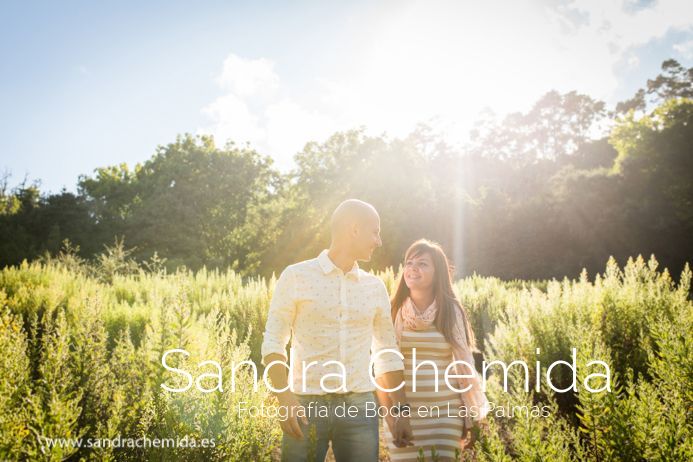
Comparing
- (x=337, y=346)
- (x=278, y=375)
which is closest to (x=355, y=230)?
(x=337, y=346)

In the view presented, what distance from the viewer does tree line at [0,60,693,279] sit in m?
23.9

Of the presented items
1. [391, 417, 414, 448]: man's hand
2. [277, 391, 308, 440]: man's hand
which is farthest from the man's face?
[391, 417, 414, 448]: man's hand

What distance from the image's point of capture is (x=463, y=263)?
24.9 meters

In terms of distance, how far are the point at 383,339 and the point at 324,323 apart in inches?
18.5

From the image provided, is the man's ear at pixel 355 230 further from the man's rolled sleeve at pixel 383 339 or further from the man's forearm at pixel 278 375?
the man's forearm at pixel 278 375

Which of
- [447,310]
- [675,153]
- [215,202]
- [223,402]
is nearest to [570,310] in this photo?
[447,310]

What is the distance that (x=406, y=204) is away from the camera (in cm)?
2630

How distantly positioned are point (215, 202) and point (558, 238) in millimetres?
26775

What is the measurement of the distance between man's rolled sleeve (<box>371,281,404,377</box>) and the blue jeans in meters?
0.30

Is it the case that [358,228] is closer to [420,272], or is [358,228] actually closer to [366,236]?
[366,236]

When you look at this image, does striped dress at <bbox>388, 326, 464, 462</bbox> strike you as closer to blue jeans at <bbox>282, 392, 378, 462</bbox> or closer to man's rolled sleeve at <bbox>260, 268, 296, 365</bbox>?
blue jeans at <bbox>282, 392, 378, 462</bbox>

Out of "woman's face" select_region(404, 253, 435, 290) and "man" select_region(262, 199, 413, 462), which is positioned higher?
"woman's face" select_region(404, 253, 435, 290)

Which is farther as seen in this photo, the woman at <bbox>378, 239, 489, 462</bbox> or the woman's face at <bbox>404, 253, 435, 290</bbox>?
the woman's face at <bbox>404, 253, 435, 290</bbox>

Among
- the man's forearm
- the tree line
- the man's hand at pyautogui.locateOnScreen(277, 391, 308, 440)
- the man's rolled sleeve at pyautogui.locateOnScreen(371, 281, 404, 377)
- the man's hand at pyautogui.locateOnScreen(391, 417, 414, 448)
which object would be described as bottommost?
the man's hand at pyautogui.locateOnScreen(391, 417, 414, 448)
